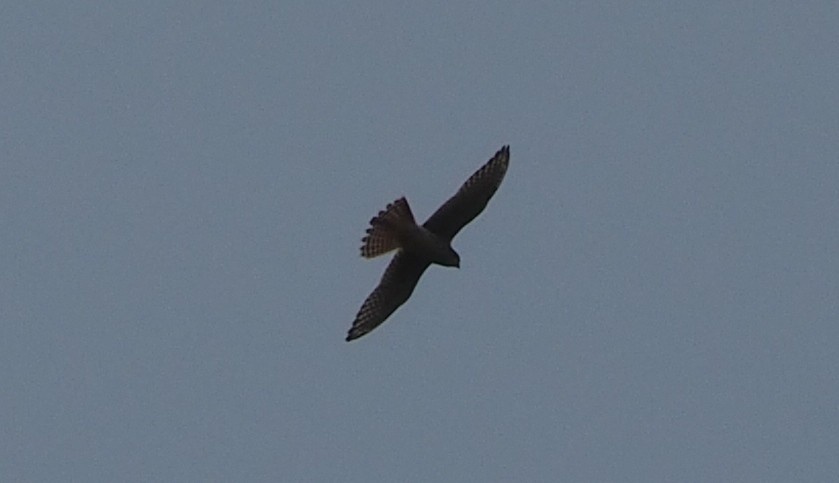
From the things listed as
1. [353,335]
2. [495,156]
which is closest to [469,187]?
[495,156]

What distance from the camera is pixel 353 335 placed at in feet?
93.0

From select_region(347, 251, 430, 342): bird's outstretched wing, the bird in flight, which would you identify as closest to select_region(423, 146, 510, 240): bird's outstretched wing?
the bird in flight

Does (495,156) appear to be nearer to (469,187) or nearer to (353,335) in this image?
(469,187)

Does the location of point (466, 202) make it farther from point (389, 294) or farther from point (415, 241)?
point (389, 294)

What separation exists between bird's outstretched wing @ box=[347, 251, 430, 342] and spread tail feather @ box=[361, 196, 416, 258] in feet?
1.84

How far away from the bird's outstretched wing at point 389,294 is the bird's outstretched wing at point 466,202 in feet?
1.70

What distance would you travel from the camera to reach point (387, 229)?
89.6 ft

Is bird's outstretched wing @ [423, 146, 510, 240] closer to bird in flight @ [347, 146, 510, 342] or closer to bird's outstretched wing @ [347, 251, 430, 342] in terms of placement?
bird in flight @ [347, 146, 510, 342]

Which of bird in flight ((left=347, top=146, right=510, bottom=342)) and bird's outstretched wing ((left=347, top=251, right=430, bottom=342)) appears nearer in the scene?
bird in flight ((left=347, top=146, right=510, bottom=342))

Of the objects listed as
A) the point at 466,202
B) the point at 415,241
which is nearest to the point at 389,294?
the point at 415,241

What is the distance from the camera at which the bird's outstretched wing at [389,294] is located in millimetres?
28328

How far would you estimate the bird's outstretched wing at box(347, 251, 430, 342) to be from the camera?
92.9ft

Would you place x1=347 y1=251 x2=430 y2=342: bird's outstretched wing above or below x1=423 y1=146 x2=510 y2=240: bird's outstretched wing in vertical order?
below

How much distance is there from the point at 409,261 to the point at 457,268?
0.59 metres
